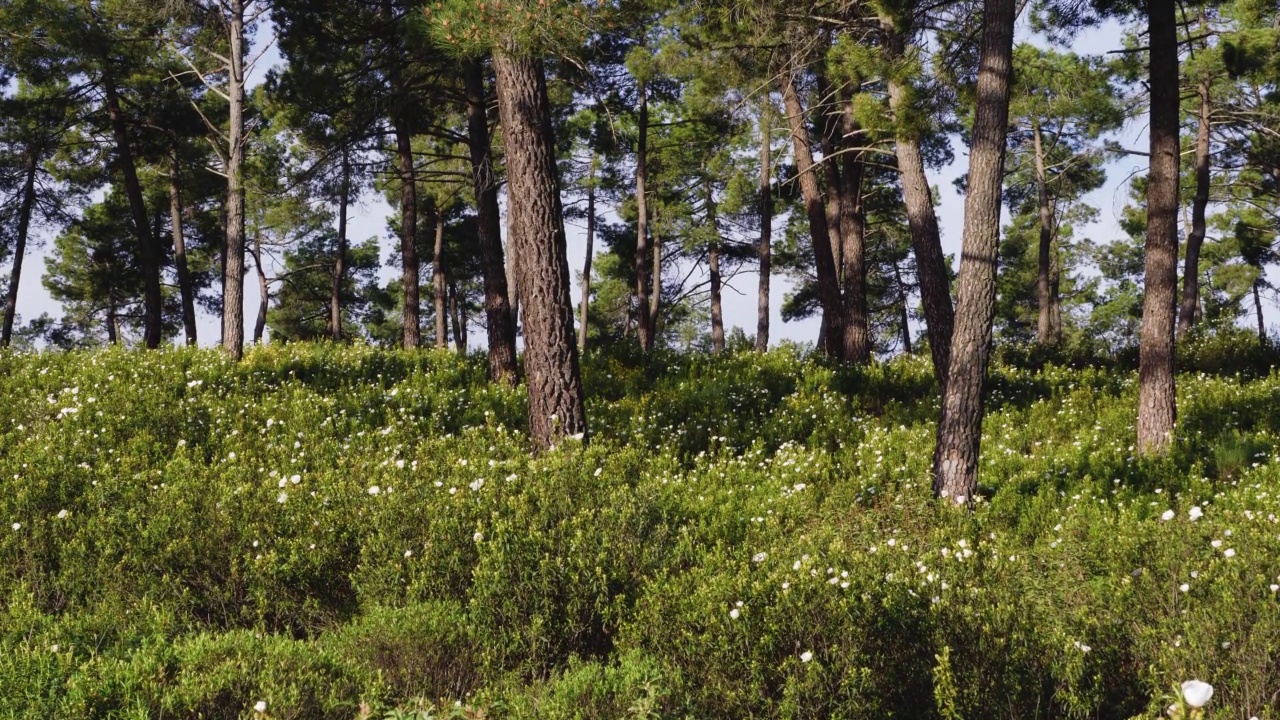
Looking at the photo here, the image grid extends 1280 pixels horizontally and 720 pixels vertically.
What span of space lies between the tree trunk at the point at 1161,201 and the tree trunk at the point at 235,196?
11991 millimetres

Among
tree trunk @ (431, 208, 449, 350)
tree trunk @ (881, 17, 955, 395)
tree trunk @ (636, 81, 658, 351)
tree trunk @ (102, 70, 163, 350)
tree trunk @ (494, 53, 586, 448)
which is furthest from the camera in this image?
tree trunk @ (431, 208, 449, 350)

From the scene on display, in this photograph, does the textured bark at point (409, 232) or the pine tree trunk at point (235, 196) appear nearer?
the pine tree trunk at point (235, 196)

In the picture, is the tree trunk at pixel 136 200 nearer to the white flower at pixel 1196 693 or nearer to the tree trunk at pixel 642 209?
the tree trunk at pixel 642 209

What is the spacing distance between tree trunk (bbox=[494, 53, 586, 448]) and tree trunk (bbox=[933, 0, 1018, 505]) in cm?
329

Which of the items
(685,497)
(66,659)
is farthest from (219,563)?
(685,497)

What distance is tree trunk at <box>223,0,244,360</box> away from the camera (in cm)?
1300

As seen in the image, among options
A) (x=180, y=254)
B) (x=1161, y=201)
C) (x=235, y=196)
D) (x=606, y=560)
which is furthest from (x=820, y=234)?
(x=180, y=254)

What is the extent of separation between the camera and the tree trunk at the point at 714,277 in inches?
1115

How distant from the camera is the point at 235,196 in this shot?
13016mm

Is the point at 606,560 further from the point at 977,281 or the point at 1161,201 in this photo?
the point at 1161,201

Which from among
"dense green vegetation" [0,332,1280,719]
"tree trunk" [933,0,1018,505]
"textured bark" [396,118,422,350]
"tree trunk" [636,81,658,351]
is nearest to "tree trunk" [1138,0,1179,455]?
"dense green vegetation" [0,332,1280,719]

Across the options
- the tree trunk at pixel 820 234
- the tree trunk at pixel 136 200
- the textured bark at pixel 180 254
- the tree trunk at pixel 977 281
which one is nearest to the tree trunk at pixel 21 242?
the textured bark at pixel 180 254

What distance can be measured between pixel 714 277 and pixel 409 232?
13190mm

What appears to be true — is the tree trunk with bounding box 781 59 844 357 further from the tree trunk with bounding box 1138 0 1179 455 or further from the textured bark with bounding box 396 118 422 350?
the textured bark with bounding box 396 118 422 350
